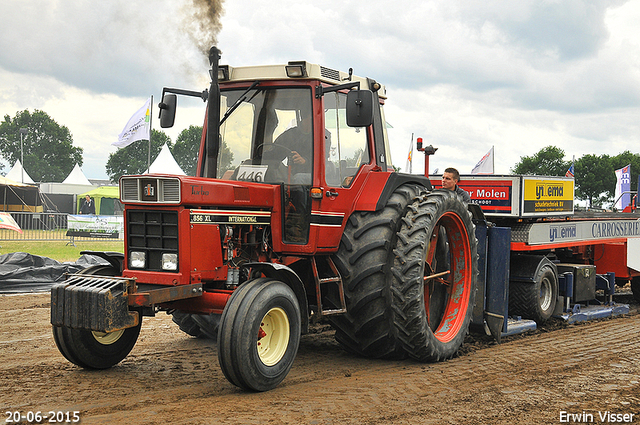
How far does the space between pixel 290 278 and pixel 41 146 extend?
8363 cm

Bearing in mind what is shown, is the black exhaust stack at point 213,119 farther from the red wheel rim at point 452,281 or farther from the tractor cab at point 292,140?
the red wheel rim at point 452,281

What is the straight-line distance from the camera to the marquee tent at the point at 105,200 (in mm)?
37625

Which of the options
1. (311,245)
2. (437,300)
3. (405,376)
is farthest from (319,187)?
(437,300)

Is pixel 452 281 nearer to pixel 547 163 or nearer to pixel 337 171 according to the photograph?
pixel 337 171

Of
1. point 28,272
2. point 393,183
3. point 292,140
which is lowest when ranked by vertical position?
point 28,272

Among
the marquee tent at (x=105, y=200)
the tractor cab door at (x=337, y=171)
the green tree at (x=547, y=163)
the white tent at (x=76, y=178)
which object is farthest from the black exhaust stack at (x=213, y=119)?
the white tent at (x=76, y=178)

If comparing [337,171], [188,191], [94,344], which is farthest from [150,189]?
[337,171]

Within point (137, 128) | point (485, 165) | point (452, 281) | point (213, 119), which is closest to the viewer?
point (213, 119)

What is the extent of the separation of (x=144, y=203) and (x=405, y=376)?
2.81 meters

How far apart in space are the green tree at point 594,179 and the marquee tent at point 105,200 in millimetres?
30860

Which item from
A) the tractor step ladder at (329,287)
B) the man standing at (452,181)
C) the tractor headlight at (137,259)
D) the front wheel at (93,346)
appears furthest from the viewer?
the man standing at (452,181)

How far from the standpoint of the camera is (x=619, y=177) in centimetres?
2694

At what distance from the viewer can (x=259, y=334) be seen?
4.75 meters

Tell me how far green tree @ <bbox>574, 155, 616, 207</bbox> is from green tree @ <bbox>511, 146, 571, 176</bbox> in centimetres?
223
